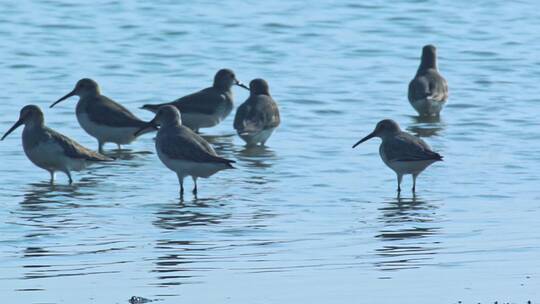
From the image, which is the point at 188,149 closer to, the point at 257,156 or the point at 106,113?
the point at 257,156

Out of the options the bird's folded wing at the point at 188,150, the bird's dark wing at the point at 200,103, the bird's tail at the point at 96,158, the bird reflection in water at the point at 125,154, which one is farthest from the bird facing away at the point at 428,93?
the bird's tail at the point at 96,158

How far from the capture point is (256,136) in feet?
57.1

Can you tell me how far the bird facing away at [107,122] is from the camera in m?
17.2

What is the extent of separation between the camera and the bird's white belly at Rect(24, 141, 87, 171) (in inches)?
600

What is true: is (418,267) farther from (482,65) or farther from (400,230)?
(482,65)

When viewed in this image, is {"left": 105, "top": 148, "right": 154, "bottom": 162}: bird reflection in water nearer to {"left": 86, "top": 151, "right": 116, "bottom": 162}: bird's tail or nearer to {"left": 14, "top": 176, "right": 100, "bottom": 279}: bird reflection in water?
{"left": 86, "top": 151, "right": 116, "bottom": 162}: bird's tail

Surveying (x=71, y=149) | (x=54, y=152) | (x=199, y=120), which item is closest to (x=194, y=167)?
(x=71, y=149)

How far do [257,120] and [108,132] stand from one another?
1.84 m

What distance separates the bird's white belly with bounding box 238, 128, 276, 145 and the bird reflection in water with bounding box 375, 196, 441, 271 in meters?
3.39

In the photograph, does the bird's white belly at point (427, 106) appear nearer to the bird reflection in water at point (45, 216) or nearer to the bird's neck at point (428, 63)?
the bird's neck at point (428, 63)

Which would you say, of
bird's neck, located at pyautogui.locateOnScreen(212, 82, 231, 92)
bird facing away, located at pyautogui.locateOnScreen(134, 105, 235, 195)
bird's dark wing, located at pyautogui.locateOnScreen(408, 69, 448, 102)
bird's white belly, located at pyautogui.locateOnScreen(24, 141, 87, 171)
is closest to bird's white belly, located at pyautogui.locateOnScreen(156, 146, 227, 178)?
bird facing away, located at pyautogui.locateOnScreen(134, 105, 235, 195)

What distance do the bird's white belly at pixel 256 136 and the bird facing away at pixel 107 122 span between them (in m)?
1.20

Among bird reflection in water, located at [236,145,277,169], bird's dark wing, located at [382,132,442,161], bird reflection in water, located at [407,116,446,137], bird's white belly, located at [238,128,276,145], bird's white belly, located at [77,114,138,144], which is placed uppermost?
bird's dark wing, located at [382,132,442,161]

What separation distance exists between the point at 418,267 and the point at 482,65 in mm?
14297
